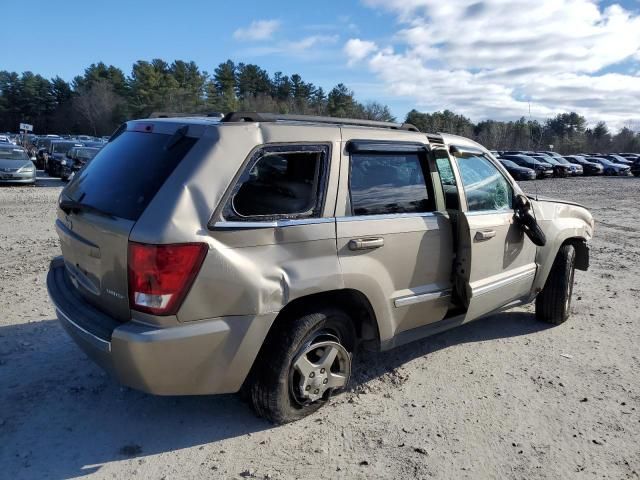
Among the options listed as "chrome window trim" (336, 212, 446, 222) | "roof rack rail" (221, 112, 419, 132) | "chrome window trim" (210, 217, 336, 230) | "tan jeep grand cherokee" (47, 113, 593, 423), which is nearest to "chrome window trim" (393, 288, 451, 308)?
"tan jeep grand cherokee" (47, 113, 593, 423)

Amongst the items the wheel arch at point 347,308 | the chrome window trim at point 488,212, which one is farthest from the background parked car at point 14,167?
the chrome window trim at point 488,212

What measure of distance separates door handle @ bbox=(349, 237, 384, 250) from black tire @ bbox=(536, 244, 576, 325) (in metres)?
2.65

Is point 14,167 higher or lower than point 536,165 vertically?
lower

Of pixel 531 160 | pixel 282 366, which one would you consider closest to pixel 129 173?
pixel 282 366

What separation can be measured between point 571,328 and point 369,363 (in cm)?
238

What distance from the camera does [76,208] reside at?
10.3 ft

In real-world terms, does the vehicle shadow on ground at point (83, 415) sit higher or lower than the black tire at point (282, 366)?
lower

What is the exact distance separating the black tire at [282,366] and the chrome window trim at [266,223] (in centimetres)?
58

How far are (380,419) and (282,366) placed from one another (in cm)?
86

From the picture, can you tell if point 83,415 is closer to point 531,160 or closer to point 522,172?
point 522,172

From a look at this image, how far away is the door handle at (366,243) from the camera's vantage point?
10.5ft

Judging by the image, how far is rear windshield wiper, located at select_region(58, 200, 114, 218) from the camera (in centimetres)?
294

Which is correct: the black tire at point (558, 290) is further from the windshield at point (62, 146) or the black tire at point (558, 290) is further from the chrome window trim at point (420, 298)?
the windshield at point (62, 146)

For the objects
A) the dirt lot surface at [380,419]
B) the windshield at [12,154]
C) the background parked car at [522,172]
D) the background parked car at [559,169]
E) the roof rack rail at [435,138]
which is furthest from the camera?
the background parked car at [559,169]
